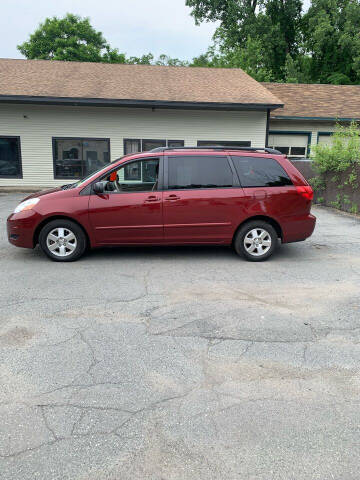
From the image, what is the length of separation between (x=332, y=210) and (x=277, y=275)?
7262 millimetres

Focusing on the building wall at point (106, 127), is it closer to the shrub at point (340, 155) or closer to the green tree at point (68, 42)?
the shrub at point (340, 155)

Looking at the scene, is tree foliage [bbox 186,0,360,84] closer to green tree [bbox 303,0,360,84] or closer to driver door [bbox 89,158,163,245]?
green tree [bbox 303,0,360,84]

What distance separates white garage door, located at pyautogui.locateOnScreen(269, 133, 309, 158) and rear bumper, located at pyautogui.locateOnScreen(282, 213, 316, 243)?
13.1m

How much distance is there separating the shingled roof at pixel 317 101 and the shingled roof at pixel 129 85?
2.08 m

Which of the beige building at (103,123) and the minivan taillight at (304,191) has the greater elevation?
the beige building at (103,123)

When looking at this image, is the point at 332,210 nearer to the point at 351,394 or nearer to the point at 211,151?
the point at 211,151

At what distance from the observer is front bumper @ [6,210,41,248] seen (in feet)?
20.0

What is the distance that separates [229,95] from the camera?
16875 millimetres

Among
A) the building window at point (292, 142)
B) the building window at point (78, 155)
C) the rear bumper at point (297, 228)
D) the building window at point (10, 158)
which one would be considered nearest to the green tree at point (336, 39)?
the building window at point (292, 142)

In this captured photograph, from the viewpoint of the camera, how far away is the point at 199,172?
640 centimetres

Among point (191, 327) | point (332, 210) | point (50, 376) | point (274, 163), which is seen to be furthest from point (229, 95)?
point (50, 376)

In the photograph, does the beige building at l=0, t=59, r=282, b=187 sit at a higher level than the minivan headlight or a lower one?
higher

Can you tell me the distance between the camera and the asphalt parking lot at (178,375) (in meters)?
2.21

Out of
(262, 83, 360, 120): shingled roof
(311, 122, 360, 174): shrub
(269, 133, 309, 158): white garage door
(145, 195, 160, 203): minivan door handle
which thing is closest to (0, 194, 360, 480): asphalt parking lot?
(145, 195, 160, 203): minivan door handle
